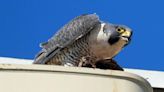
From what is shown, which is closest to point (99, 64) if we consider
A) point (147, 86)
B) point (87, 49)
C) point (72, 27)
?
point (87, 49)

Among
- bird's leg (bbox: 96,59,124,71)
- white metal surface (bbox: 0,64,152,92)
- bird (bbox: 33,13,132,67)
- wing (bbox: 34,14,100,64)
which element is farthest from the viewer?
wing (bbox: 34,14,100,64)

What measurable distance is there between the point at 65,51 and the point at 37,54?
229 millimetres

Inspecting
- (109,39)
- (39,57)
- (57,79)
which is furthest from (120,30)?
(57,79)

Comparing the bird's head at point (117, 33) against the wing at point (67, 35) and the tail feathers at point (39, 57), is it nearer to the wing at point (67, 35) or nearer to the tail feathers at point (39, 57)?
the wing at point (67, 35)

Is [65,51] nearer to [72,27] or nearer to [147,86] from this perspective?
[72,27]

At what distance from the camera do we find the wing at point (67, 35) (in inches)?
165

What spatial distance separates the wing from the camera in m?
4.19

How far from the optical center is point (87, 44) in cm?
414

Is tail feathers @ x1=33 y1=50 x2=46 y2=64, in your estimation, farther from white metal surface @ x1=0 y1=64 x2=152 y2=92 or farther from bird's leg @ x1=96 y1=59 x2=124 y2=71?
white metal surface @ x1=0 y1=64 x2=152 y2=92

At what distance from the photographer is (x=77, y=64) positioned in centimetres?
414

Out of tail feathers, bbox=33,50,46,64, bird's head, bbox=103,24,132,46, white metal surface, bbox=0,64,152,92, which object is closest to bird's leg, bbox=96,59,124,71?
bird's head, bbox=103,24,132,46

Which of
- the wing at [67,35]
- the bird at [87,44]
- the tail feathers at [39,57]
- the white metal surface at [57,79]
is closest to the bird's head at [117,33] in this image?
the bird at [87,44]

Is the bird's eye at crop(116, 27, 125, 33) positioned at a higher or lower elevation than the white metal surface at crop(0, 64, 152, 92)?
higher

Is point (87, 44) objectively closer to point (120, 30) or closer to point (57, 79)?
point (120, 30)
